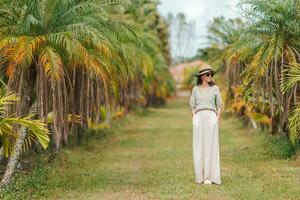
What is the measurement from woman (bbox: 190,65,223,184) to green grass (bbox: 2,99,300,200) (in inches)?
12.2

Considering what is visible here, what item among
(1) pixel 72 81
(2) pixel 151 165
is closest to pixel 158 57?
(2) pixel 151 165

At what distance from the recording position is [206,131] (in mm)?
11828

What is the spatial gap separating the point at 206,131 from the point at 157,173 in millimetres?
2369

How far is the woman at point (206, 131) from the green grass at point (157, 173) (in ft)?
1.01

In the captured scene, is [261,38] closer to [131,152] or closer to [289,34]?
[289,34]

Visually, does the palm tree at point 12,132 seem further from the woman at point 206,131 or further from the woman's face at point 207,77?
the woman's face at point 207,77

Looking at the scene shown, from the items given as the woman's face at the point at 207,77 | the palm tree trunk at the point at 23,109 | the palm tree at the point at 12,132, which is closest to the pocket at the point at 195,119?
the woman's face at the point at 207,77

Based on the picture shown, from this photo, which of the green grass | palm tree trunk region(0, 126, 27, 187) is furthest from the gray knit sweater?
palm tree trunk region(0, 126, 27, 187)

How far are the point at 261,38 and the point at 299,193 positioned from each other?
522 cm

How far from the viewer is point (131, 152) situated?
18531mm

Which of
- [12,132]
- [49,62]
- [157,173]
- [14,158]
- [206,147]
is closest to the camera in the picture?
[12,132]

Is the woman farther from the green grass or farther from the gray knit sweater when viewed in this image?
Result: the green grass

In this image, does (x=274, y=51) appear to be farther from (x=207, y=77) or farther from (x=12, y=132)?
(x=12, y=132)

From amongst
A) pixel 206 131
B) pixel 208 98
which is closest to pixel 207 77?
pixel 208 98
